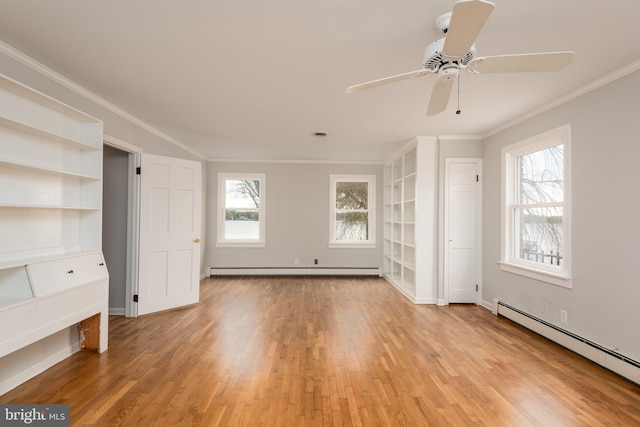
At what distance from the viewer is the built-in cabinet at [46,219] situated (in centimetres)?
221

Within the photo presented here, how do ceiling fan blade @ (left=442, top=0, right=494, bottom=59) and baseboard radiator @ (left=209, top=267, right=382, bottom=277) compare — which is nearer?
ceiling fan blade @ (left=442, top=0, right=494, bottom=59)

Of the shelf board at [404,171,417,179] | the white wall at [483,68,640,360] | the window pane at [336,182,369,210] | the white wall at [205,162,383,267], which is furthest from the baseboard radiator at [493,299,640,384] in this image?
the window pane at [336,182,369,210]

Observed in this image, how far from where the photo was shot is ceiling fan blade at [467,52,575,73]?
163 centimetres

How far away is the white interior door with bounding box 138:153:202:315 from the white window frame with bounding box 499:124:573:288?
421cm

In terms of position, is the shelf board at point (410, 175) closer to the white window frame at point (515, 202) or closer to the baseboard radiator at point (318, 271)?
the white window frame at point (515, 202)

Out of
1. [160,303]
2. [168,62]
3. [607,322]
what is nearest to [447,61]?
[168,62]

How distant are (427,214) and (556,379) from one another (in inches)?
102

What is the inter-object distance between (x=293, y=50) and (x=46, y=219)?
2.47 m

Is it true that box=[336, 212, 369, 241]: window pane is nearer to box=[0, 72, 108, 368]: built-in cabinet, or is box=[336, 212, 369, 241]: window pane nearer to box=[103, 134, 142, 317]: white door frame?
box=[103, 134, 142, 317]: white door frame

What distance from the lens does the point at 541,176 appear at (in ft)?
12.1

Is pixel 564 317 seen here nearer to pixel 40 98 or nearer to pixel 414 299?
pixel 414 299

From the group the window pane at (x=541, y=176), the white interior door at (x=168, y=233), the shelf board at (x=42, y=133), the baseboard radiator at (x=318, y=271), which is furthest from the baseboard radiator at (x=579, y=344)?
the shelf board at (x=42, y=133)

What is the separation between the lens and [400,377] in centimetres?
253

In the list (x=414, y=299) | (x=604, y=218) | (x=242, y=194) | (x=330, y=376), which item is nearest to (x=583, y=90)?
(x=604, y=218)
